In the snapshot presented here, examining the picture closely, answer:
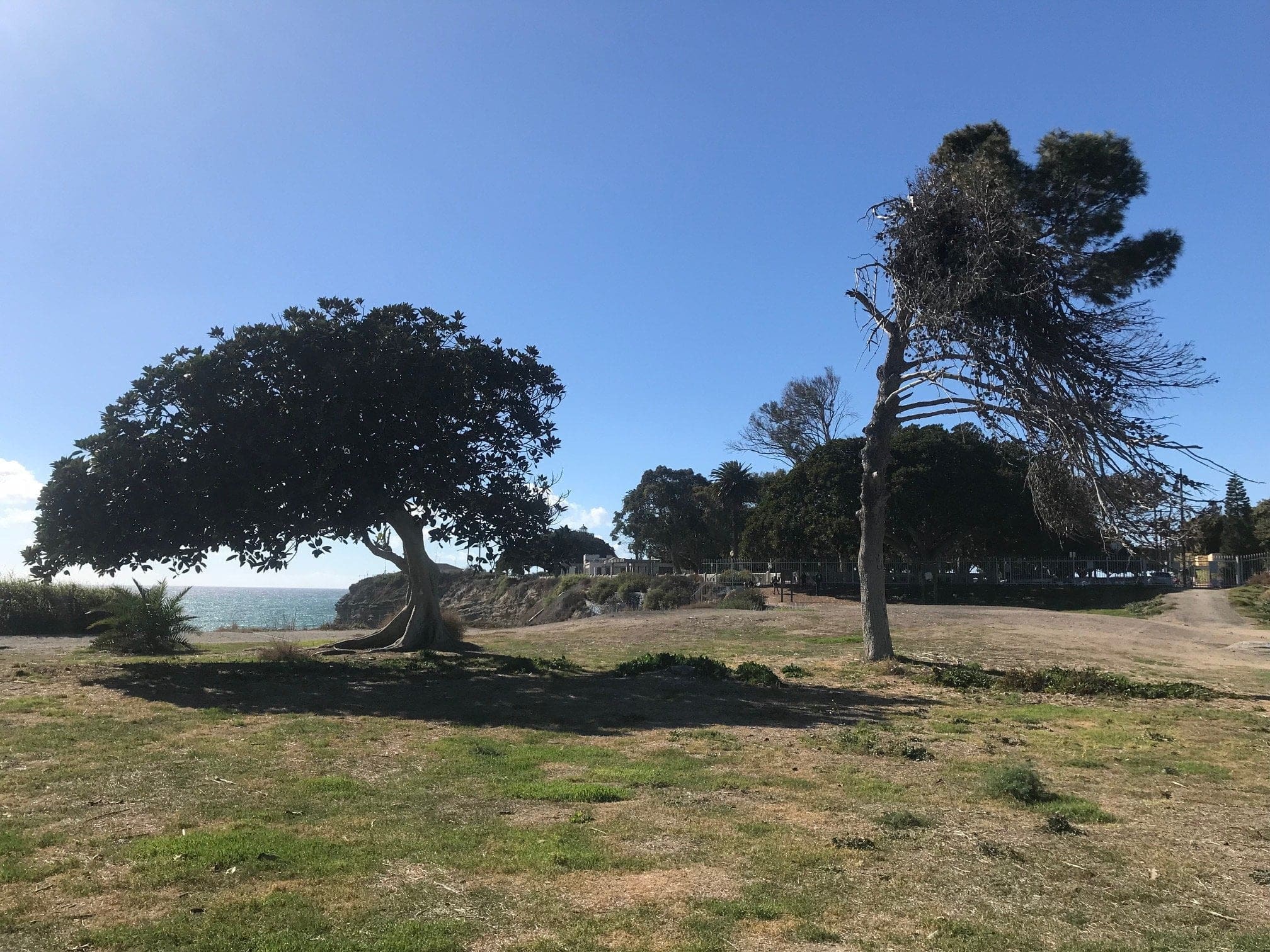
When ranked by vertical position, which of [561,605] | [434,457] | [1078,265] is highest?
[1078,265]

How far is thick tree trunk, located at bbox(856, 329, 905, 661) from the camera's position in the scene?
58.6ft

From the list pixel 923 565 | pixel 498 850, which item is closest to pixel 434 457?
pixel 498 850

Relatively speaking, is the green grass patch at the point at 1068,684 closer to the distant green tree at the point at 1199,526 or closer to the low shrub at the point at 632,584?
the distant green tree at the point at 1199,526

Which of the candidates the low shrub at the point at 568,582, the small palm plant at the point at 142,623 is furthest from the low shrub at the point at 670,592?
the small palm plant at the point at 142,623

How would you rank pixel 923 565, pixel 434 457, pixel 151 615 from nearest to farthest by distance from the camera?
1. pixel 434 457
2. pixel 151 615
3. pixel 923 565

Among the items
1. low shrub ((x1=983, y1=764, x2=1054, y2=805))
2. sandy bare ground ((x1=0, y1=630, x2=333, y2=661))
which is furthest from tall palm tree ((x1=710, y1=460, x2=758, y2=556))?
low shrub ((x1=983, y1=764, x2=1054, y2=805))

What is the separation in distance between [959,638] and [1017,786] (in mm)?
17618

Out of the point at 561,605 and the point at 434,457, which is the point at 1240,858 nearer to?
the point at 434,457

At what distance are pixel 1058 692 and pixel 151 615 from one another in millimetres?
19756

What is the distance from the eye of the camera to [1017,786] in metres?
7.42

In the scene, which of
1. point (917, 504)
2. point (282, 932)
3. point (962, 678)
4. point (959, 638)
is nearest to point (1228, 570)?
point (917, 504)

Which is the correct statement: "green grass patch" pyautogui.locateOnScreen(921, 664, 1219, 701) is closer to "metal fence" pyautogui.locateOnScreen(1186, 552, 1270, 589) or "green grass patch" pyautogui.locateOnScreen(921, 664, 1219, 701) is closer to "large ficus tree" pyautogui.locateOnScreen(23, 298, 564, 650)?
"large ficus tree" pyautogui.locateOnScreen(23, 298, 564, 650)

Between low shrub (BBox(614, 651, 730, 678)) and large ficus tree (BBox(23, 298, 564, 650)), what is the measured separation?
4000 millimetres

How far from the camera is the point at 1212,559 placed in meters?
59.8
